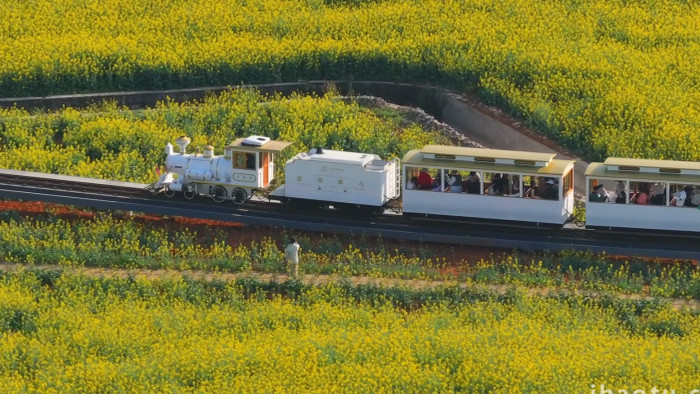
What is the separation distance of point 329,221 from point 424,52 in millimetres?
16168

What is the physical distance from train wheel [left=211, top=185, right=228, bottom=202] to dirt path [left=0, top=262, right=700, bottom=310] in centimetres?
351

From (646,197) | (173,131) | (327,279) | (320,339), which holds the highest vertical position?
(173,131)

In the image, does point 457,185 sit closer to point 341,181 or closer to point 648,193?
point 341,181

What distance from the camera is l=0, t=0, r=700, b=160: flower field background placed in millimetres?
44625

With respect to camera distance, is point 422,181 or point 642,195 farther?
point 422,181

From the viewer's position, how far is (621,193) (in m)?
34.0

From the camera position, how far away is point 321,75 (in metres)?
50.2

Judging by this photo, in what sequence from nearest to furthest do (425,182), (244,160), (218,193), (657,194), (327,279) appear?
(327,279)
(657,194)
(425,182)
(244,160)
(218,193)

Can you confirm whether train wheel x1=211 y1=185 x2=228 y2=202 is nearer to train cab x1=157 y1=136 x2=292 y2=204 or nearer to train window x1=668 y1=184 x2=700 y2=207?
train cab x1=157 y1=136 x2=292 y2=204

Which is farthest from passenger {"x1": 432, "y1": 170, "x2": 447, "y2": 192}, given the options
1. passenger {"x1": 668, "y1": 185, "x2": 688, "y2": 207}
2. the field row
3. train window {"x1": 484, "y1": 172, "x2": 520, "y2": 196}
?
passenger {"x1": 668, "y1": 185, "x2": 688, "y2": 207}

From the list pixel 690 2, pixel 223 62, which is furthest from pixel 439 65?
pixel 690 2

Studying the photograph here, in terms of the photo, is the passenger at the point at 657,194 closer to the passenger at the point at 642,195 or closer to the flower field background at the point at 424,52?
the passenger at the point at 642,195

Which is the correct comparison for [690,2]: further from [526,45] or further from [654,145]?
[654,145]

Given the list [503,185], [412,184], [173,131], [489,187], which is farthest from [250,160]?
[173,131]
